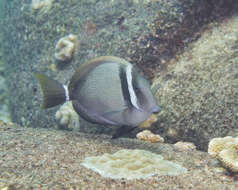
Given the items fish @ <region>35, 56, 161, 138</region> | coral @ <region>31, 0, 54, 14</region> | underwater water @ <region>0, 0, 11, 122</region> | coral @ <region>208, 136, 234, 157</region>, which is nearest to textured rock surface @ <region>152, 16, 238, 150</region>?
coral @ <region>208, 136, 234, 157</region>

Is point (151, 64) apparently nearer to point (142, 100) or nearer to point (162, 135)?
point (162, 135)

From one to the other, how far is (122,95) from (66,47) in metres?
2.55

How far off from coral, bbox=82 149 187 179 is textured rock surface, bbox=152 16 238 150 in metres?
1.03

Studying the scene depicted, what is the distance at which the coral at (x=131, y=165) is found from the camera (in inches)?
86.9

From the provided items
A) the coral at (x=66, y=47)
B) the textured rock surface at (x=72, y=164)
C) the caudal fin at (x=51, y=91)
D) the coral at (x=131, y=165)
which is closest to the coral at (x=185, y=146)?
the textured rock surface at (x=72, y=164)

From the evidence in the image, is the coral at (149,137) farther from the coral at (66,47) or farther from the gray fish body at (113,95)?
the coral at (66,47)

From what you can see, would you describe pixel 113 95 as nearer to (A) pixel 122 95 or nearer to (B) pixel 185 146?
(A) pixel 122 95

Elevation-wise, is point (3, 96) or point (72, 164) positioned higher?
point (72, 164)

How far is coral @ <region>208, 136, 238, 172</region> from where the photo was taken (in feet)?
7.78

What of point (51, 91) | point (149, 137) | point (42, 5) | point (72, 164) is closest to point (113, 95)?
point (51, 91)

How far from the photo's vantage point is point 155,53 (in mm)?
3941

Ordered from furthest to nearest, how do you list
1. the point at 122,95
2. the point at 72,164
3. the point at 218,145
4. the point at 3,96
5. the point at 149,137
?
1. the point at 3,96
2. the point at 149,137
3. the point at 218,145
4. the point at 122,95
5. the point at 72,164

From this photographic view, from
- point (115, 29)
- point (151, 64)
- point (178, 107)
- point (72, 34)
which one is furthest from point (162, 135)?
point (72, 34)

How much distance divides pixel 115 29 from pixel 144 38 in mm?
608
